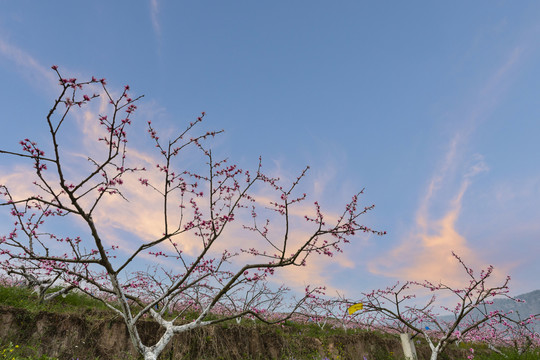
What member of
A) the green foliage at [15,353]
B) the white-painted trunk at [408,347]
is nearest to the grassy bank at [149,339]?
the green foliage at [15,353]

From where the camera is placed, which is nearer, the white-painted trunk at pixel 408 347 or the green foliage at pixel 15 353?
the green foliage at pixel 15 353

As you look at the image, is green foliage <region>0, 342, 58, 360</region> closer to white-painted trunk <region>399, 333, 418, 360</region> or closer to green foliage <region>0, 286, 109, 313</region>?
green foliage <region>0, 286, 109, 313</region>

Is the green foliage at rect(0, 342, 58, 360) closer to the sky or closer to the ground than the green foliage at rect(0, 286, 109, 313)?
closer to the ground

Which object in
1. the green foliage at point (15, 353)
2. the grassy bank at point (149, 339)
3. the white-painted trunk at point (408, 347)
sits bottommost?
the green foliage at point (15, 353)

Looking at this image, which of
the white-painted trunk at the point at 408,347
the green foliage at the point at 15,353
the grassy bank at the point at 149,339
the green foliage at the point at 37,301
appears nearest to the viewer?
the green foliage at the point at 15,353

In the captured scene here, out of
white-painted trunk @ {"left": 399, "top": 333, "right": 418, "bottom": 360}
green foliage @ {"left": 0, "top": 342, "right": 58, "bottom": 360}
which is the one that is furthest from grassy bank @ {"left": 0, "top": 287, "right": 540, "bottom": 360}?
white-painted trunk @ {"left": 399, "top": 333, "right": 418, "bottom": 360}

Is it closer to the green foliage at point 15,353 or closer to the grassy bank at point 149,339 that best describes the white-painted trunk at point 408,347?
the grassy bank at point 149,339

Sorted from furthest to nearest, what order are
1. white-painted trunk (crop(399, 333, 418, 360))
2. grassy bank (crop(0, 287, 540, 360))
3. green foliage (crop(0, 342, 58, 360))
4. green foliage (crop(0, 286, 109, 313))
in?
white-painted trunk (crop(399, 333, 418, 360)), green foliage (crop(0, 286, 109, 313)), grassy bank (crop(0, 287, 540, 360)), green foliage (crop(0, 342, 58, 360))

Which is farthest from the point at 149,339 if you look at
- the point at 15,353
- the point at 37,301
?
the point at 37,301

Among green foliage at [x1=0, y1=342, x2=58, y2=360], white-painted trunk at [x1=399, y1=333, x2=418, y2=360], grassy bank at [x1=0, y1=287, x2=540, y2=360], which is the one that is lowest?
green foliage at [x1=0, y1=342, x2=58, y2=360]

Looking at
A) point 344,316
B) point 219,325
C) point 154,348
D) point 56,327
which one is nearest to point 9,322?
point 56,327

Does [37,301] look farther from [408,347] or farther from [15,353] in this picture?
[408,347]

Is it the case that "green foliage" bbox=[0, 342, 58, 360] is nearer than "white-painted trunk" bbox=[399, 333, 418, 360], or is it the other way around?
"green foliage" bbox=[0, 342, 58, 360]

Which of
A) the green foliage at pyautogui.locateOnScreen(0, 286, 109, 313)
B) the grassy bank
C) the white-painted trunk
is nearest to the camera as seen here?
the grassy bank
